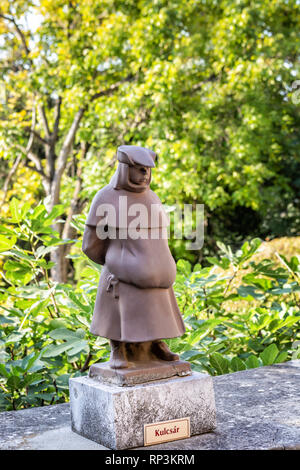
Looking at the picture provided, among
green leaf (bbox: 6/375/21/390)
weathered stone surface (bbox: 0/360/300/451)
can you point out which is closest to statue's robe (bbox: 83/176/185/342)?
weathered stone surface (bbox: 0/360/300/451)

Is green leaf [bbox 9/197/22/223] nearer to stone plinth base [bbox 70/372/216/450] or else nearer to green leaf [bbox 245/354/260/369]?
stone plinth base [bbox 70/372/216/450]

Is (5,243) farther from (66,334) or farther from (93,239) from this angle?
(93,239)

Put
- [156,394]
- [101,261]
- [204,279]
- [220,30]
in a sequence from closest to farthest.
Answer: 1. [156,394]
2. [101,261]
3. [204,279]
4. [220,30]

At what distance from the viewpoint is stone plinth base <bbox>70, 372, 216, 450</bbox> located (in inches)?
88.9

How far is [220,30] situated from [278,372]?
852cm

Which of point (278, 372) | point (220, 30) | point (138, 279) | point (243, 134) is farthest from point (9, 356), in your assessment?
point (220, 30)

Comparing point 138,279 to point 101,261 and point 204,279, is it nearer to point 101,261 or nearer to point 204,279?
point 101,261

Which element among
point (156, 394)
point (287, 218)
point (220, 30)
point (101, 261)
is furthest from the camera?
point (287, 218)

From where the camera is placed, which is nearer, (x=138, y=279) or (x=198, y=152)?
(x=138, y=279)

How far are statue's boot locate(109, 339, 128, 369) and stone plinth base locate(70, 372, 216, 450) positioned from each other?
0.32 ft

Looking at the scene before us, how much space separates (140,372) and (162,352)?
21 cm

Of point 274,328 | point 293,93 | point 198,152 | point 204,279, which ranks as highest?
point 293,93

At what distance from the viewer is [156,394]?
2355 mm

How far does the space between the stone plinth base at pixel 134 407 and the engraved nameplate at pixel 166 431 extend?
2 cm
